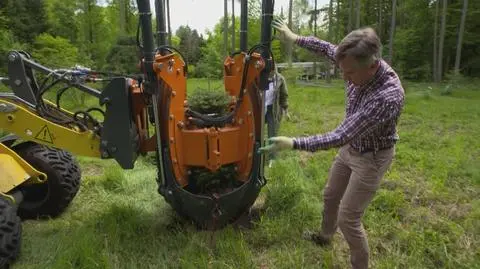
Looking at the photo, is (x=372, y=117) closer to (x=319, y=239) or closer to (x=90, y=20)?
(x=319, y=239)

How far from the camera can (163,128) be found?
3100 millimetres

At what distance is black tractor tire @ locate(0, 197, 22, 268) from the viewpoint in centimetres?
291

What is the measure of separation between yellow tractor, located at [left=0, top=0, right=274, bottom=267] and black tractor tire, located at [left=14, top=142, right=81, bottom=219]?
0.92ft

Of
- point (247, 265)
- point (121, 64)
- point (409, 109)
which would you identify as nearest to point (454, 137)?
point (409, 109)

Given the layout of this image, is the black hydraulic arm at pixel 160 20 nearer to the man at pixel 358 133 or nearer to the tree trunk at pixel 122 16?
the man at pixel 358 133

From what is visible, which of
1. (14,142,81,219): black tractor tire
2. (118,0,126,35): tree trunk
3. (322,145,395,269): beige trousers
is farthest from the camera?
(118,0,126,35): tree trunk

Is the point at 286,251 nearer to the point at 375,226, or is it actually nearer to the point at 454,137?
the point at 375,226

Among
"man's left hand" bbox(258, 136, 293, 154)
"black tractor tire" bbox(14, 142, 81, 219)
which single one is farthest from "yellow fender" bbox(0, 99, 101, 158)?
"man's left hand" bbox(258, 136, 293, 154)

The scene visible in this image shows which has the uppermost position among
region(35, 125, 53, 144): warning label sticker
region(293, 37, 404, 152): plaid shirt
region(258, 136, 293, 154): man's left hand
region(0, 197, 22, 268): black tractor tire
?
region(293, 37, 404, 152): plaid shirt

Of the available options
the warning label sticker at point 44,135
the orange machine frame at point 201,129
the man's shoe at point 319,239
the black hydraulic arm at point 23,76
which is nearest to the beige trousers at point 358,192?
the man's shoe at point 319,239

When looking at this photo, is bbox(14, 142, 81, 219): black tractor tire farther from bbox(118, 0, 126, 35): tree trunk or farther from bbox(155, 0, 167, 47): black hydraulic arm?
bbox(118, 0, 126, 35): tree trunk

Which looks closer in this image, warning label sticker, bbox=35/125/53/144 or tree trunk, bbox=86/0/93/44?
warning label sticker, bbox=35/125/53/144

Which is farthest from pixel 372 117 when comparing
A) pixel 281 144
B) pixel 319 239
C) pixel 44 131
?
pixel 44 131

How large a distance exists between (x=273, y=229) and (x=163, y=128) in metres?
1.23
